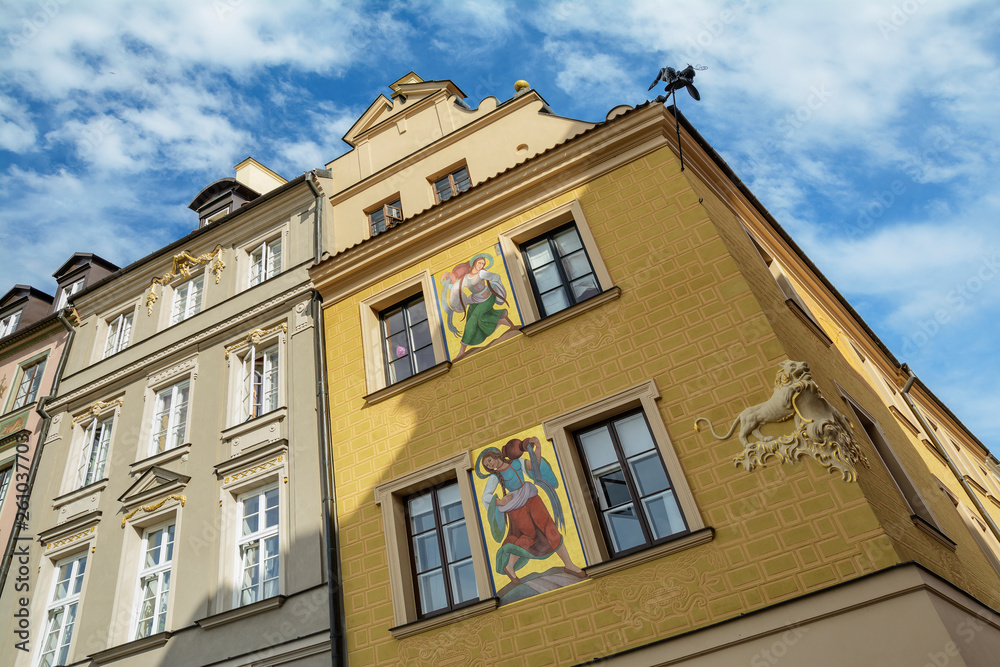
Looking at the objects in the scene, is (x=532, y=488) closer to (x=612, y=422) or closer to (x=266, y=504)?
(x=612, y=422)

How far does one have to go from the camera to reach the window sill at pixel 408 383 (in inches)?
441

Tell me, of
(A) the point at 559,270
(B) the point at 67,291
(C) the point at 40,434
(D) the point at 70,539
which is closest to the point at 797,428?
(A) the point at 559,270

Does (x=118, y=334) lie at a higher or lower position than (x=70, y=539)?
higher

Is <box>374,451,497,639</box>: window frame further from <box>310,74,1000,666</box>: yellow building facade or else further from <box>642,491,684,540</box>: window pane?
<box>642,491,684,540</box>: window pane

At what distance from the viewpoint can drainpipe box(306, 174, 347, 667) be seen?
32.9 ft

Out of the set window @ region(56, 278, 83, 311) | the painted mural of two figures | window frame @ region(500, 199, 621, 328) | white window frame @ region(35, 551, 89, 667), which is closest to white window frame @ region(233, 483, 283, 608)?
white window frame @ region(35, 551, 89, 667)

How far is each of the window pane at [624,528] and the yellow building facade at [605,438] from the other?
26mm

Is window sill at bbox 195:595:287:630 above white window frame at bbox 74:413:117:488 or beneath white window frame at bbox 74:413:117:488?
beneath

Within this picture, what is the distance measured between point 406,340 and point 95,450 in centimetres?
756

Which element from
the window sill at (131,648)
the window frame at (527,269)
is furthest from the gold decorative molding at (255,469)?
the window frame at (527,269)

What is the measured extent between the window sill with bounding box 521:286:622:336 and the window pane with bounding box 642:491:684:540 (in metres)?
2.82

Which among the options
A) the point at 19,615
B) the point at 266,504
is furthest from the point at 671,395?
the point at 19,615

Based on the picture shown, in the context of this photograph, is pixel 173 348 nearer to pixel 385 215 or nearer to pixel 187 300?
pixel 187 300

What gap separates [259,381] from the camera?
45.6ft
